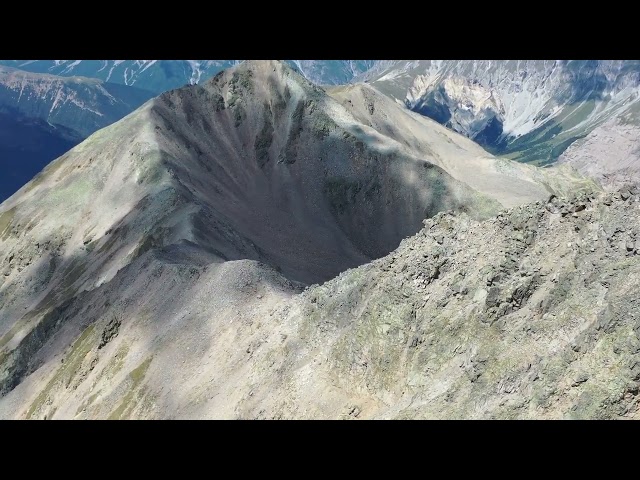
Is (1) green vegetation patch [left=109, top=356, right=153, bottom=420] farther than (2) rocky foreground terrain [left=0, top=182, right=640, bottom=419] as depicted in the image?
Yes

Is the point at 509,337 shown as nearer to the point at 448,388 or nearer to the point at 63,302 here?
the point at 448,388

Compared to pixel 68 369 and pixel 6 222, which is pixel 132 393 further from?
pixel 6 222

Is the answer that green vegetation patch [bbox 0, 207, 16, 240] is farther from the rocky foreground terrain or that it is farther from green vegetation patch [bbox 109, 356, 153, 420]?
green vegetation patch [bbox 109, 356, 153, 420]

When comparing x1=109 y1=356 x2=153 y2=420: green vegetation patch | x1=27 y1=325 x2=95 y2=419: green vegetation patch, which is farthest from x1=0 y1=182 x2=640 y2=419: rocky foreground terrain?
x1=27 y1=325 x2=95 y2=419: green vegetation patch

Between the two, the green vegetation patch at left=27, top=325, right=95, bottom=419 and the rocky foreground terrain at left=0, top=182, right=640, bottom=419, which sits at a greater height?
the rocky foreground terrain at left=0, top=182, right=640, bottom=419

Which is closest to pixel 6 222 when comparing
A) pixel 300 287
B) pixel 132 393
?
pixel 132 393

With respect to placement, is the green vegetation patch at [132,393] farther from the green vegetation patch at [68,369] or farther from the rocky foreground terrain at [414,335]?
the green vegetation patch at [68,369]

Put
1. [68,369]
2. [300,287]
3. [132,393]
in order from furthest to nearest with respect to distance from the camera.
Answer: [68,369] < [300,287] < [132,393]

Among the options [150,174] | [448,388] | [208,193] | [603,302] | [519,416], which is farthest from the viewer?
[208,193]
